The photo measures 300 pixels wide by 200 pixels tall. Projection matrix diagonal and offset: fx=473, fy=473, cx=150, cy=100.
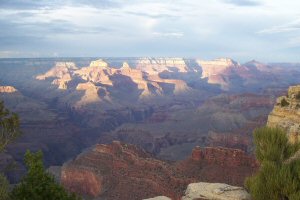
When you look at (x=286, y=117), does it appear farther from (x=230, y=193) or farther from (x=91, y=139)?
(x=91, y=139)

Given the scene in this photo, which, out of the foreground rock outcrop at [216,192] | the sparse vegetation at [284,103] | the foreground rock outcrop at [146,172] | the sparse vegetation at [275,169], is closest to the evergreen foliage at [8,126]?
the foreground rock outcrop at [216,192]

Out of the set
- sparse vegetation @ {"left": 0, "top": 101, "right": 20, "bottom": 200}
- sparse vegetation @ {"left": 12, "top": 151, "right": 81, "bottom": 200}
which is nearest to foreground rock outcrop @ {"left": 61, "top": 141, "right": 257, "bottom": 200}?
sparse vegetation @ {"left": 0, "top": 101, "right": 20, "bottom": 200}

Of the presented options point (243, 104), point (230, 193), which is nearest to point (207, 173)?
point (230, 193)

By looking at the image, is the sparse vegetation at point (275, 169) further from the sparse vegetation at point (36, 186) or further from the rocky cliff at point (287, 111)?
the rocky cliff at point (287, 111)

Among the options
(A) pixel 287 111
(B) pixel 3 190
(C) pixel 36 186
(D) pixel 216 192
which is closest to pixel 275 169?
(D) pixel 216 192

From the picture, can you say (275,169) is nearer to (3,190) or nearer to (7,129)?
(3,190)

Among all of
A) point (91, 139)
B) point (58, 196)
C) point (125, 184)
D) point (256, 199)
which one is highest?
point (256, 199)
